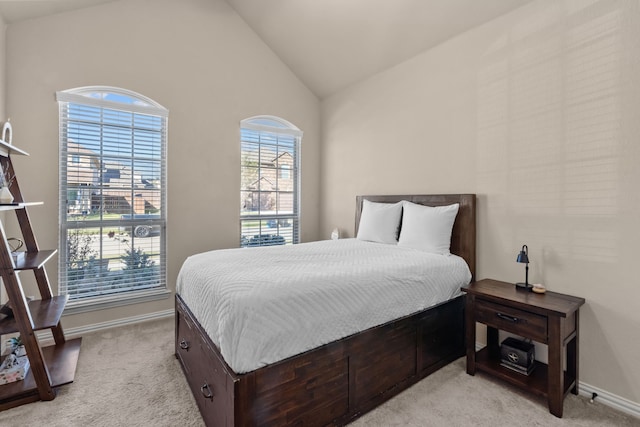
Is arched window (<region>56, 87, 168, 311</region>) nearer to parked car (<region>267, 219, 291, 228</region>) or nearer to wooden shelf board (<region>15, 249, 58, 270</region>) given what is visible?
wooden shelf board (<region>15, 249, 58, 270</region>)

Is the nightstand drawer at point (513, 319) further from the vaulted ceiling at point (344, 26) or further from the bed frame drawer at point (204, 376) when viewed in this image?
the vaulted ceiling at point (344, 26)

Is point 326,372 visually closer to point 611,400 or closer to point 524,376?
point 524,376

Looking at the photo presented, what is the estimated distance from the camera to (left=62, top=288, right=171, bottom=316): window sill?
2857mm

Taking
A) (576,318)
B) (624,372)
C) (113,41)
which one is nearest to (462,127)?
(576,318)

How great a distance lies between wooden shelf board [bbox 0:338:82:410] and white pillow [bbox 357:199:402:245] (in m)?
2.66

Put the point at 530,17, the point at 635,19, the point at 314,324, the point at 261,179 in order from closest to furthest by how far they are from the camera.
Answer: the point at 314,324 < the point at 635,19 < the point at 530,17 < the point at 261,179

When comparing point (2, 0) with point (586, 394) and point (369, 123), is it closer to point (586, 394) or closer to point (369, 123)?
point (369, 123)

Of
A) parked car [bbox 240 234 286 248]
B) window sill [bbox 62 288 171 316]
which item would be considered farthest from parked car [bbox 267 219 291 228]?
window sill [bbox 62 288 171 316]

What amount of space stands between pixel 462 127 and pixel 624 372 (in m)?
2.05

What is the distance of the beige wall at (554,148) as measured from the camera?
6.09 ft

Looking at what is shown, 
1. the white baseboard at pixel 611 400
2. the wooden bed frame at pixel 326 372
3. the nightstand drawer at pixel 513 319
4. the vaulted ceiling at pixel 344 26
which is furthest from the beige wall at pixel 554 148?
the wooden bed frame at pixel 326 372

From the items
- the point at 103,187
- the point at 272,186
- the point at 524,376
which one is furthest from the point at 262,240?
the point at 524,376

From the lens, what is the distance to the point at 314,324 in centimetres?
156

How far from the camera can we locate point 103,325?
2.96 meters
